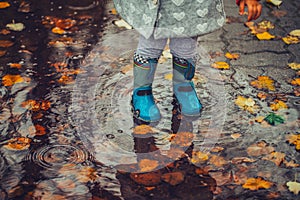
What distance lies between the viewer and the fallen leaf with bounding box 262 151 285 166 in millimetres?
3252

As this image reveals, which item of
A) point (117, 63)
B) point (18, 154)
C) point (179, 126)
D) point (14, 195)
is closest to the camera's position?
point (14, 195)

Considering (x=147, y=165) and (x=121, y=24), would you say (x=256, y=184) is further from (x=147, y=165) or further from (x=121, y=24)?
Answer: (x=121, y=24)

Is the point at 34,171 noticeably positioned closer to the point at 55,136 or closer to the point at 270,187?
the point at 55,136

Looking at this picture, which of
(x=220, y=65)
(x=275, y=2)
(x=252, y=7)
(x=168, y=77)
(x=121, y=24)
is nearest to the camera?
(x=252, y=7)

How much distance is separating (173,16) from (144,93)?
67 cm

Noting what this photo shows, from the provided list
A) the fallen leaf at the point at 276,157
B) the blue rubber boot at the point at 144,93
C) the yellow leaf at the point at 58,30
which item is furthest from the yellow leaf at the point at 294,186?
the yellow leaf at the point at 58,30

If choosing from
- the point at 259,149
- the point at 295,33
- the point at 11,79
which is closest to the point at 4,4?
the point at 11,79

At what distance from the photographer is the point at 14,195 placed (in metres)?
2.92

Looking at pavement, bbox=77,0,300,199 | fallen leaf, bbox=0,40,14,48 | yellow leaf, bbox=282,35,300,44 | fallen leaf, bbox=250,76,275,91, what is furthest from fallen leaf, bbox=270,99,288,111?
fallen leaf, bbox=0,40,14,48

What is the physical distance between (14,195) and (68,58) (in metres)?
1.55

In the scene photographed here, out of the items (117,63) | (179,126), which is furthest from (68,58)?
(179,126)

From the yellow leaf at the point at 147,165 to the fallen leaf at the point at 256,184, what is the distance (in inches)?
21.4

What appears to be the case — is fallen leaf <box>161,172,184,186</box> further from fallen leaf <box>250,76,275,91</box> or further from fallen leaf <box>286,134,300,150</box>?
fallen leaf <box>250,76,275,91</box>

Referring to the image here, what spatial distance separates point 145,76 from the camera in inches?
136
